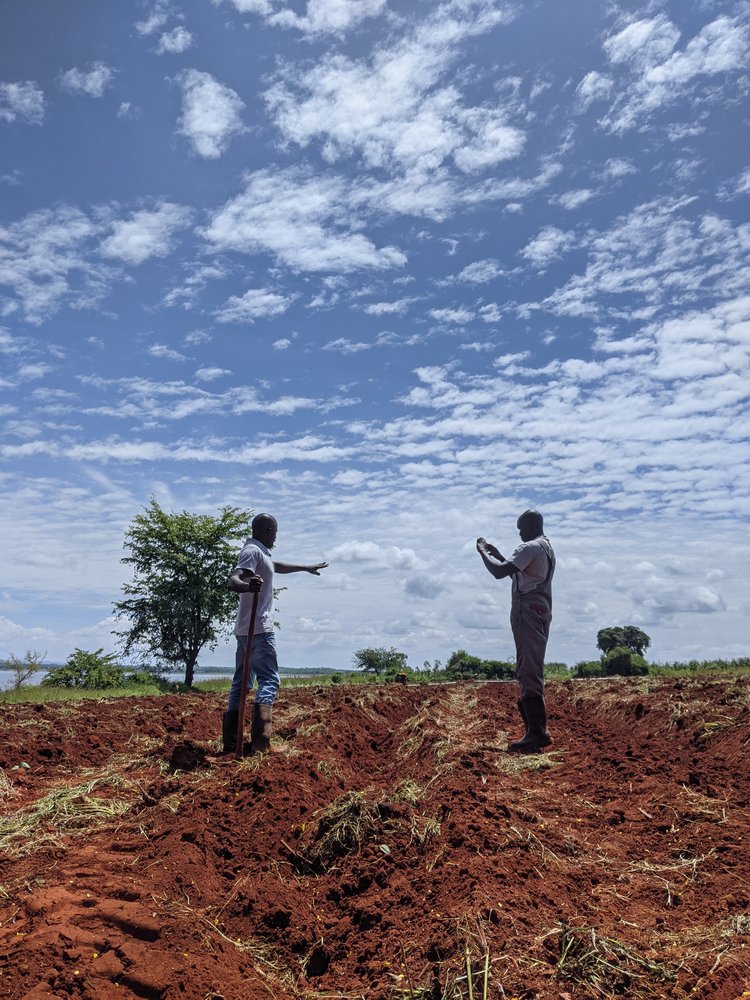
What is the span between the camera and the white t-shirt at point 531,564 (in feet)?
25.1

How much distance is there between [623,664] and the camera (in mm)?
23484

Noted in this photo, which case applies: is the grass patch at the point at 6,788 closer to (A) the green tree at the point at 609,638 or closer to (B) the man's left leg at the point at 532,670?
(B) the man's left leg at the point at 532,670

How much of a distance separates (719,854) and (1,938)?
11.9ft

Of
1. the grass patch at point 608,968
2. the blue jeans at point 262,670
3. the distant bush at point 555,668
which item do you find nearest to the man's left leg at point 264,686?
the blue jeans at point 262,670

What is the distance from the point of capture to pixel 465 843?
12.7ft

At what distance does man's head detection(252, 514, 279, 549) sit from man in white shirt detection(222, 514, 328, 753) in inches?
8.6

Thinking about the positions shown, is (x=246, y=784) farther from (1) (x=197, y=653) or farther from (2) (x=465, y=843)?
(1) (x=197, y=653)

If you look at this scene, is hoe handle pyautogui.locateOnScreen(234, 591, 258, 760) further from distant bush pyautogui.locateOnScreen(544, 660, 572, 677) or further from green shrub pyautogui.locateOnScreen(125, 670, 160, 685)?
distant bush pyautogui.locateOnScreen(544, 660, 572, 677)

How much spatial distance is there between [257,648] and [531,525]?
3.27 m

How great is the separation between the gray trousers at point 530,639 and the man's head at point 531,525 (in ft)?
Answer: 2.33

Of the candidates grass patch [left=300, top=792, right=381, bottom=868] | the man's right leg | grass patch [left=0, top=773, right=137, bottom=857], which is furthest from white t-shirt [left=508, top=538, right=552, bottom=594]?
grass patch [left=0, top=773, right=137, bottom=857]

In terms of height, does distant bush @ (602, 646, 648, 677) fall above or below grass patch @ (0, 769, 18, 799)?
above

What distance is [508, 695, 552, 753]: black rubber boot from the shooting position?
7582 mm

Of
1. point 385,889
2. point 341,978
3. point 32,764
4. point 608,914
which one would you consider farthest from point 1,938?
point 32,764
